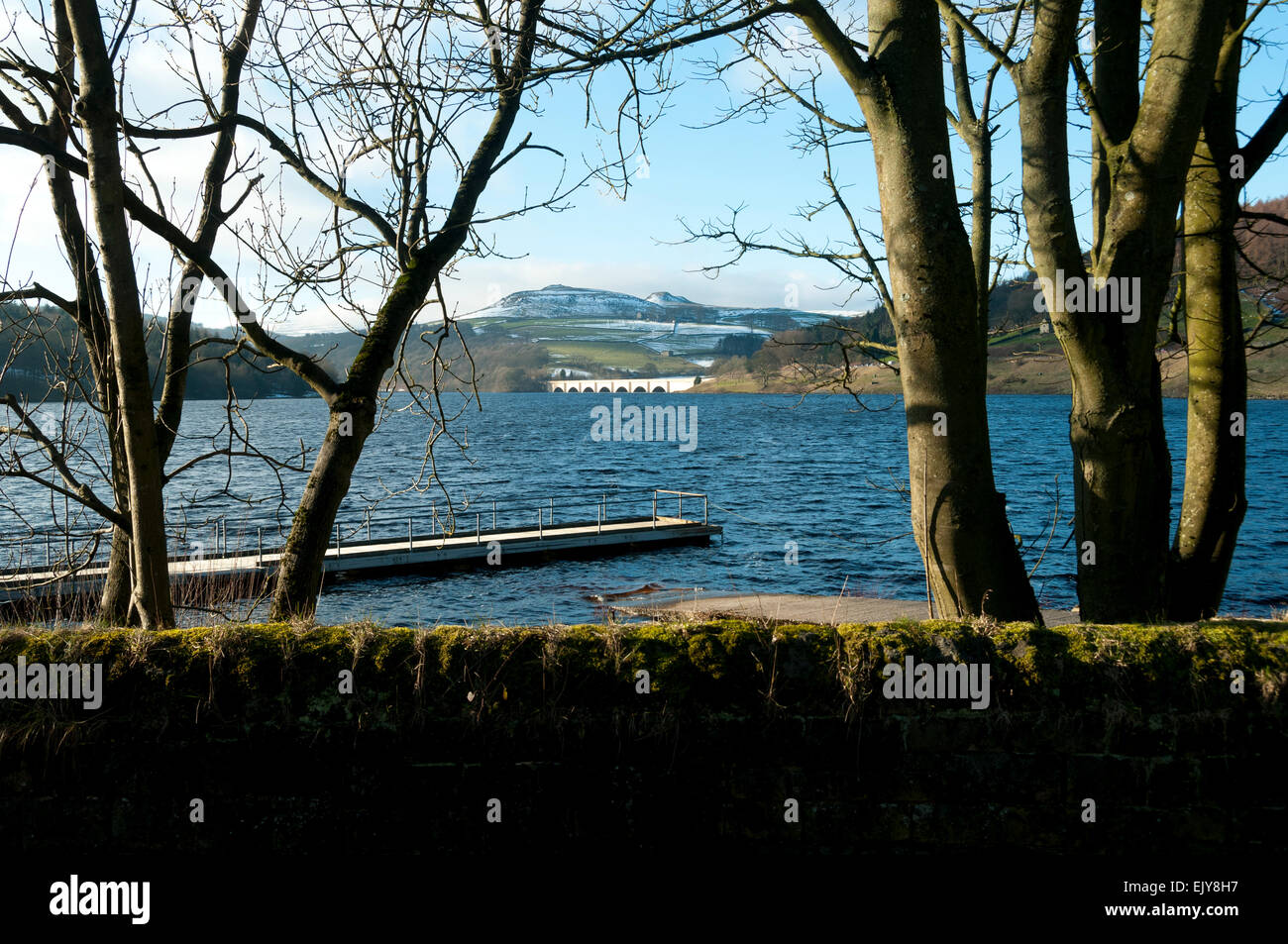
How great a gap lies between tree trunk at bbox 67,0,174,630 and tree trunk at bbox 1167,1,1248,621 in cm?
664

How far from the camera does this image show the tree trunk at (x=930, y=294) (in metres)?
4.96

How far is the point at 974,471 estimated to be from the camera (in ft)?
16.6

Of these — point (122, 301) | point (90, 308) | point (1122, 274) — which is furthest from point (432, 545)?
point (1122, 274)

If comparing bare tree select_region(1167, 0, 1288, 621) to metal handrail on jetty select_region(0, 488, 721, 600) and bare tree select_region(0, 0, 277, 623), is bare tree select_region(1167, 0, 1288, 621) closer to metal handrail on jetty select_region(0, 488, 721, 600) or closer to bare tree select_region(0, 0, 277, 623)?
bare tree select_region(0, 0, 277, 623)

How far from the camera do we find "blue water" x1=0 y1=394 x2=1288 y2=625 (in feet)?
77.9

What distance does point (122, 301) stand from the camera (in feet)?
16.0

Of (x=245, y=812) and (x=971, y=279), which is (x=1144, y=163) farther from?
(x=245, y=812)

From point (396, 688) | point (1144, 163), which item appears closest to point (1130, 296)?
point (1144, 163)

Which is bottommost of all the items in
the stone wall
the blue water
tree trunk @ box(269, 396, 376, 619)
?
the blue water

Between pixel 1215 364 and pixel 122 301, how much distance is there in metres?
7.09

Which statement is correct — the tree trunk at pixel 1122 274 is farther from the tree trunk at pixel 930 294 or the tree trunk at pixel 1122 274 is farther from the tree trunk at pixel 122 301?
the tree trunk at pixel 122 301

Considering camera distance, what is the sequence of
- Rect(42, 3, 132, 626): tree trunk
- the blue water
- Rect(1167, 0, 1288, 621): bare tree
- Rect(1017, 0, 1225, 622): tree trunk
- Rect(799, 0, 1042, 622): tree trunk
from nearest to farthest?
Rect(799, 0, 1042, 622): tree trunk → Rect(1017, 0, 1225, 622): tree trunk → Rect(42, 3, 132, 626): tree trunk → Rect(1167, 0, 1288, 621): bare tree → the blue water

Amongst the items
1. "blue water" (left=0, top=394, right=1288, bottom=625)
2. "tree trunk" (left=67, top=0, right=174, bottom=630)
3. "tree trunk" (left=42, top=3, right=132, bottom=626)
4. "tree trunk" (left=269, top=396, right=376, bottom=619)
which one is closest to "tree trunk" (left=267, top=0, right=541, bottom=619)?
"tree trunk" (left=269, top=396, right=376, bottom=619)

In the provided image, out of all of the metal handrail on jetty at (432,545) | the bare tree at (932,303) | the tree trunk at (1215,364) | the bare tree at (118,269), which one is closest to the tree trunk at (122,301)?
the bare tree at (118,269)
